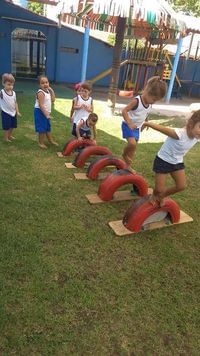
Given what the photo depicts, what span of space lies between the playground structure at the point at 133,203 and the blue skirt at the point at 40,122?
1.85 meters

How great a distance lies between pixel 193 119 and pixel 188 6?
3130cm

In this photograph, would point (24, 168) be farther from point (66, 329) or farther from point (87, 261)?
point (66, 329)

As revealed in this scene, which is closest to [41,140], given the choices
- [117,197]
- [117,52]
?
[117,197]

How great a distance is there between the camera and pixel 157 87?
433 centimetres

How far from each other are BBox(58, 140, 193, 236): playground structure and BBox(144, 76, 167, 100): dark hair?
1.27 meters

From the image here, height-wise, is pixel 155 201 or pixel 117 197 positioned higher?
pixel 155 201

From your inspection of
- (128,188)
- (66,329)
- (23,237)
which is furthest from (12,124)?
(66,329)

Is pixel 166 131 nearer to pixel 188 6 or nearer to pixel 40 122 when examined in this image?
pixel 40 122

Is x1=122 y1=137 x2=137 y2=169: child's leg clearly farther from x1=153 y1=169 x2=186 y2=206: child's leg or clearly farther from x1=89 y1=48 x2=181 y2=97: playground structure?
x1=89 y1=48 x2=181 y2=97: playground structure

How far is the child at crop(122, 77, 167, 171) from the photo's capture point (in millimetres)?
4355

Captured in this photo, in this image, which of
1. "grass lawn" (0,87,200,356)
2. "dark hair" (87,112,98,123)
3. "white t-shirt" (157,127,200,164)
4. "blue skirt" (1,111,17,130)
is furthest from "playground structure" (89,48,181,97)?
"white t-shirt" (157,127,200,164)

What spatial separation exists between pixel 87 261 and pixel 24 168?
2889 millimetres

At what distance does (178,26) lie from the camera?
935cm

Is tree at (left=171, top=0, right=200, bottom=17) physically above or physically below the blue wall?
above
